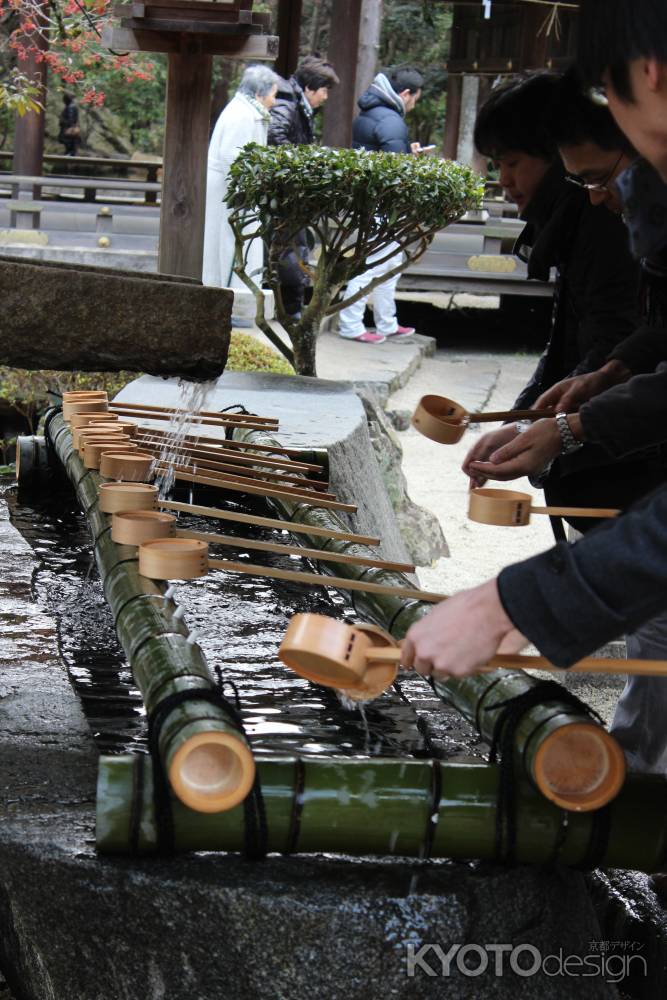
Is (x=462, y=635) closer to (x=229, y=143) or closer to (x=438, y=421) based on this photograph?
(x=438, y=421)

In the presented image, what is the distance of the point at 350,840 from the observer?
5.90 ft

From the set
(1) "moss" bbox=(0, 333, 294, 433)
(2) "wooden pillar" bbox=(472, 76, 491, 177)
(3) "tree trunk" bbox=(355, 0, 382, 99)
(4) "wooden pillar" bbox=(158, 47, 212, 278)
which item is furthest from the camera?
(2) "wooden pillar" bbox=(472, 76, 491, 177)

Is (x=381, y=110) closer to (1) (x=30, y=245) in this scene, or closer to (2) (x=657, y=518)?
(1) (x=30, y=245)

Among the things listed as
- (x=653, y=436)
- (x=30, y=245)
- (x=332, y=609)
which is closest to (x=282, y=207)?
(x=332, y=609)

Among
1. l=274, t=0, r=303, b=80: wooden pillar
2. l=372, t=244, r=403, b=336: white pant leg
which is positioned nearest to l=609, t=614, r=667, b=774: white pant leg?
l=274, t=0, r=303, b=80: wooden pillar

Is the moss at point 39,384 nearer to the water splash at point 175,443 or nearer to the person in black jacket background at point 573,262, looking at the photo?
the water splash at point 175,443

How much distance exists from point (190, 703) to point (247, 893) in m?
0.30

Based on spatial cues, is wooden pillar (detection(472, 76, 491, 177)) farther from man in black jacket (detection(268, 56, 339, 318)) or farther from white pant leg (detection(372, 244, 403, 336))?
man in black jacket (detection(268, 56, 339, 318))

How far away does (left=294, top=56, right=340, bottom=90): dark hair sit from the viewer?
9.48 metres

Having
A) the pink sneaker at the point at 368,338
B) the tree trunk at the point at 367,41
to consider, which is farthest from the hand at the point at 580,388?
the tree trunk at the point at 367,41

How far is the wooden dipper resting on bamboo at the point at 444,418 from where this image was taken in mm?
3025

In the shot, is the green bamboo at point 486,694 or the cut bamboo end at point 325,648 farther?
the green bamboo at point 486,694

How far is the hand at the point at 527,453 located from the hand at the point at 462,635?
4.56ft

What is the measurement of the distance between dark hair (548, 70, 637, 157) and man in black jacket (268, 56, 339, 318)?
646 cm
